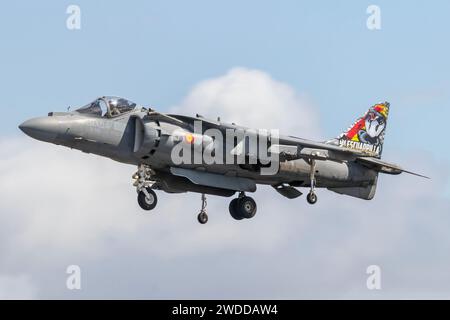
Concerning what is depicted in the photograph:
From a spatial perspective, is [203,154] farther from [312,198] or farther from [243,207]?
[312,198]

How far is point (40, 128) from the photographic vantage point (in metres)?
27.8

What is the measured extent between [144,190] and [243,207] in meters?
3.43

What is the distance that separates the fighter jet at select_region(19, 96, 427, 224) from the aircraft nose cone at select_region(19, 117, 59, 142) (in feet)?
0.08

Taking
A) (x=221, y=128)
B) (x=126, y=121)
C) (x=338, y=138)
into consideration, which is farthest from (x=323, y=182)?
(x=126, y=121)

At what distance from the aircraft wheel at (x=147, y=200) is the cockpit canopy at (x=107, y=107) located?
7.10 feet

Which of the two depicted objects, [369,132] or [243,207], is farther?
[369,132]

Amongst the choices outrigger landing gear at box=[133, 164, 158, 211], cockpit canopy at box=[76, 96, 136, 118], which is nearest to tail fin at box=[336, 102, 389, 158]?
A: outrigger landing gear at box=[133, 164, 158, 211]

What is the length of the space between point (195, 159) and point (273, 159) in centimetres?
231

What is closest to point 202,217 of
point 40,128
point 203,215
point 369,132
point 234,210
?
point 203,215

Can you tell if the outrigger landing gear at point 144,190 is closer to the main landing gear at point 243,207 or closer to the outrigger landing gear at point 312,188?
the main landing gear at point 243,207

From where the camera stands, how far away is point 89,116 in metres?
28.5

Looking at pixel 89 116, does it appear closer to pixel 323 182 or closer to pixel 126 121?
pixel 126 121

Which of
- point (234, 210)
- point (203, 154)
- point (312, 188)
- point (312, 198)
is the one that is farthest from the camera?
point (234, 210)

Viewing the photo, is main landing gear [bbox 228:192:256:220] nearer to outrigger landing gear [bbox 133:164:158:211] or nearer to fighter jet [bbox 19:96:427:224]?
fighter jet [bbox 19:96:427:224]
